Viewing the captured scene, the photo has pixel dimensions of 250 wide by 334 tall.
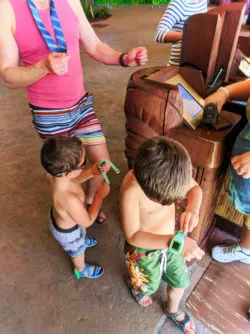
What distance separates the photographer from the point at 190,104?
1457 millimetres

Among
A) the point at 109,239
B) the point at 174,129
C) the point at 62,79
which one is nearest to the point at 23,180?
the point at 109,239

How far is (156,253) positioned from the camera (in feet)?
4.14

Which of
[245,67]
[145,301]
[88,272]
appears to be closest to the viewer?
[145,301]

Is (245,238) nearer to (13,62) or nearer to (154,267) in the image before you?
(154,267)

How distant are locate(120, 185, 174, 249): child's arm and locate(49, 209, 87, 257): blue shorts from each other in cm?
41

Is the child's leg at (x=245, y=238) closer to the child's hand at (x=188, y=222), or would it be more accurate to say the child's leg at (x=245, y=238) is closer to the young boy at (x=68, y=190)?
the child's hand at (x=188, y=222)

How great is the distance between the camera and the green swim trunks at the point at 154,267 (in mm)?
1272

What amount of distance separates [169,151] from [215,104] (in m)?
0.51

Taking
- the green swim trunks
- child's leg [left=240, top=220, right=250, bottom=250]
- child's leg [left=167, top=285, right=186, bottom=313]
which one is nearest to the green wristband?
the green swim trunks

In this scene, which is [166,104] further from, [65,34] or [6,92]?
[6,92]

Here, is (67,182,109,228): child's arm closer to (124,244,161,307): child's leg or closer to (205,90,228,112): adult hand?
(124,244,161,307): child's leg

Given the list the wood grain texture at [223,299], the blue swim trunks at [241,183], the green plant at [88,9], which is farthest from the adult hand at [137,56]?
the green plant at [88,9]

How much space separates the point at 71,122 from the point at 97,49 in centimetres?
47

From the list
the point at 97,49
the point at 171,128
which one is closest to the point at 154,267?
the point at 171,128
